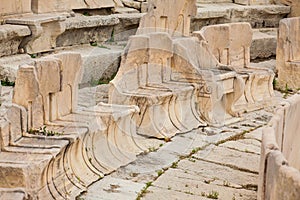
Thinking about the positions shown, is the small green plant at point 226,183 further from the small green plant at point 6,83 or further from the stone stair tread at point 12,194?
the small green plant at point 6,83

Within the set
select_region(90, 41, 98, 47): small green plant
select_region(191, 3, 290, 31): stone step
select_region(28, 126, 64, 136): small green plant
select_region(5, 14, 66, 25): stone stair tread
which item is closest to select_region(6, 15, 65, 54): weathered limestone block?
select_region(5, 14, 66, 25): stone stair tread

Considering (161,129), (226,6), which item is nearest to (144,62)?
(161,129)

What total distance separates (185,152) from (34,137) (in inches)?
81.7

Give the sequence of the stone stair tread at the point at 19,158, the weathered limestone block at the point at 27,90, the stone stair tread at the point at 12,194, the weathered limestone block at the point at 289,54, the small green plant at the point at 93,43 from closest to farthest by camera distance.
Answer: the stone stair tread at the point at 12,194
the stone stair tread at the point at 19,158
the weathered limestone block at the point at 27,90
the small green plant at the point at 93,43
the weathered limestone block at the point at 289,54

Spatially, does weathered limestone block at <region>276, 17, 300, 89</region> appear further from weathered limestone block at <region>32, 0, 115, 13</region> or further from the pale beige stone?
the pale beige stone

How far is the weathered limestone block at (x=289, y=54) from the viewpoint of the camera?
1046 cm

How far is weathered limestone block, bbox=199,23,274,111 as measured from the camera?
922 centimetres

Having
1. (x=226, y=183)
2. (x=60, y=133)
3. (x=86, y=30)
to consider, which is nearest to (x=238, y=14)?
(x=86, y=30)

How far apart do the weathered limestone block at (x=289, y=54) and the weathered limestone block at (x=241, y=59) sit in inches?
31.5

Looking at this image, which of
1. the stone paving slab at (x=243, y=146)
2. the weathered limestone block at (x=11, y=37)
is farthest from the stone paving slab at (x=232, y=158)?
the weathered limestone block at (x=11, y=37)

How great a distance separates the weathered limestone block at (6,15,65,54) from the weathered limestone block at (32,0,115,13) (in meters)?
0.32

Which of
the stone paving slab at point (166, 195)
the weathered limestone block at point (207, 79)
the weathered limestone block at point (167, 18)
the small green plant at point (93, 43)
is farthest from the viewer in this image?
the small green plant at point (93, 43)

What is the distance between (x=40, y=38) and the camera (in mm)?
8906

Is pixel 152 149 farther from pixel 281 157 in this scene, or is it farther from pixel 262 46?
pixel 262 46
